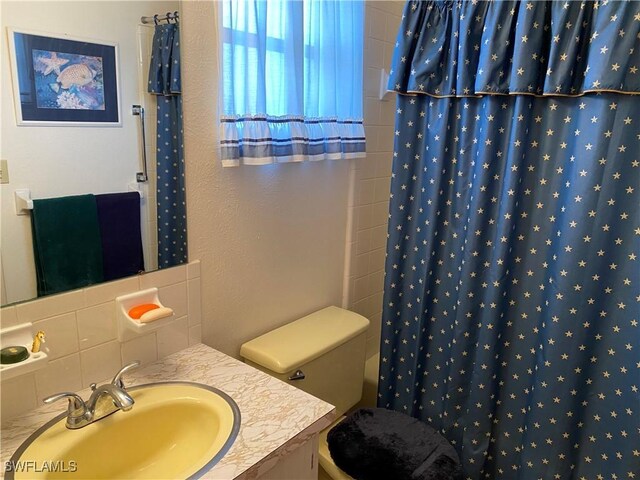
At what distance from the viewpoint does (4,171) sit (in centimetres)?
90

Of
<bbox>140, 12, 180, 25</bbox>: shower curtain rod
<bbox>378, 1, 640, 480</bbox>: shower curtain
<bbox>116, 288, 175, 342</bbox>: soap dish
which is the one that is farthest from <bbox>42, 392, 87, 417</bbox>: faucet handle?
<bbox>378, 1, 640, 480</bbox>: shower curtain

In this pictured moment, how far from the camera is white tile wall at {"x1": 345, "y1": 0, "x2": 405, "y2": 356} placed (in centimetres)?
185

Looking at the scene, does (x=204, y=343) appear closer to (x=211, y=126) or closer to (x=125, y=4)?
(x=211, y=126)

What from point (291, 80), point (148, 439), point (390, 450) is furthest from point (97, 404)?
point (291, 80)

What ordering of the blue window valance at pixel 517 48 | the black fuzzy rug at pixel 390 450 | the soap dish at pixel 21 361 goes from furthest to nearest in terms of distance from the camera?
the black fuzzy rug at pixel 390 450 → the blue window valance at pixel 517 48 → the soap dish at pixel 21 361

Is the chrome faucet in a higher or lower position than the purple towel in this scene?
lower

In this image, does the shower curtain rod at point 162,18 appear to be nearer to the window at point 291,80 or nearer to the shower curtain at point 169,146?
the shower curtain at point 169,146

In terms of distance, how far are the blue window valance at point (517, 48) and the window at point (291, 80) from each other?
0.19 m

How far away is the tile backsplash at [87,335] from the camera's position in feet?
3.24

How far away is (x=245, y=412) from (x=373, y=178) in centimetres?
126

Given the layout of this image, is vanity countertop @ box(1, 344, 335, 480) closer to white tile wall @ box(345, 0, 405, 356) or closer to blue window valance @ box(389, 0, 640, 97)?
white tile wall @ box(345, 0, 405, 356)

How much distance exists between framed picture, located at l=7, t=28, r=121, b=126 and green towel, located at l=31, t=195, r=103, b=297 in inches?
7.2

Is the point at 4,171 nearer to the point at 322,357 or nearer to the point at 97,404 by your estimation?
the point at 97,404

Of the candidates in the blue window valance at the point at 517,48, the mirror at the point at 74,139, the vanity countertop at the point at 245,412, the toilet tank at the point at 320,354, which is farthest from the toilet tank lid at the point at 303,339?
the blue window valance at the point at 517,48
